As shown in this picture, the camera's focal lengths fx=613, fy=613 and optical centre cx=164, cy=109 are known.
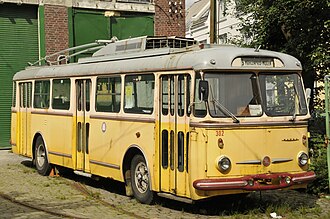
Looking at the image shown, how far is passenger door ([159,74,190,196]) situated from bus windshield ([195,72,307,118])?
1.19ft

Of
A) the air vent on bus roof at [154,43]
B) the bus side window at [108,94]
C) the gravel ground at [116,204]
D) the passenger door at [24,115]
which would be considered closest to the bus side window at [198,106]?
the gravel ground at [116,204]

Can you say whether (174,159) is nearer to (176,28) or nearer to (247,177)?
(247,177)

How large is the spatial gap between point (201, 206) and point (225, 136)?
6.12 ft

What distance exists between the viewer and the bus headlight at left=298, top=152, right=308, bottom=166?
10016mm

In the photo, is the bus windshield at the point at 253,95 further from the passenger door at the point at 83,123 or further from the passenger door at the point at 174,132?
the passenger door at the point at 83,123

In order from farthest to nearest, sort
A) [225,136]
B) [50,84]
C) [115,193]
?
[50,84] < [115,193] < [225,136]

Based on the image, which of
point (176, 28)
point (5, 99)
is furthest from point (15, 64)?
point (176, 28)

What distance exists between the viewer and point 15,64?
22.1 metres

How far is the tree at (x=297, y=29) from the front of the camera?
15.7m

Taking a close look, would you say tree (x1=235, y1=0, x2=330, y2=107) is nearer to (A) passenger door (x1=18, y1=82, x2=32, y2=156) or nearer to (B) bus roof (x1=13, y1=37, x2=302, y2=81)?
(B) bus roof (x1=13, y1=37, x2=302, y2=81)

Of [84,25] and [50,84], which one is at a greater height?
[84,25]

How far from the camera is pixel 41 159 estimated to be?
15.2 metres

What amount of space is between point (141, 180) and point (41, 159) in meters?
4.86

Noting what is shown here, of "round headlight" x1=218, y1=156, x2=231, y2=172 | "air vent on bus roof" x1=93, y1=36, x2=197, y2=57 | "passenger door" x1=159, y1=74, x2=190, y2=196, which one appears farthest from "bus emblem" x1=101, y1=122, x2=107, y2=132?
"round headlight" x1=218, y1=156, x2=231, y2=172
